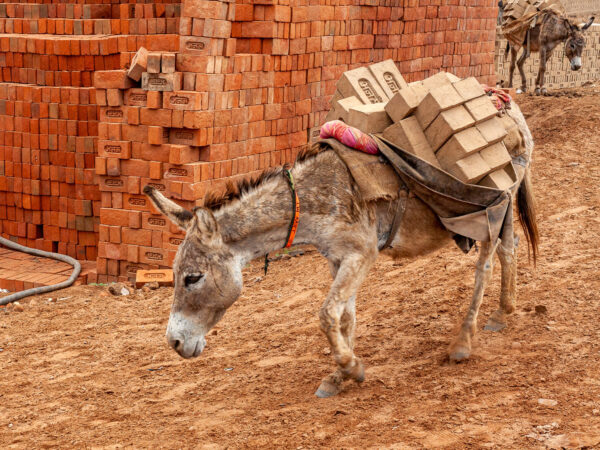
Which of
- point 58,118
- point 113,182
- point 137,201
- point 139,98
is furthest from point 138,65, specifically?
point 58,118

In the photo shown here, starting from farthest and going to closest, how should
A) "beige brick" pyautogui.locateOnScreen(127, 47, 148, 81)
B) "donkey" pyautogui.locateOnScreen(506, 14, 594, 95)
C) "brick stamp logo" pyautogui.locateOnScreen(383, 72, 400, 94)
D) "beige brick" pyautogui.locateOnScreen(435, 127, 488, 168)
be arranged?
"donkey" pyautogui.locateOnScreen(506, 14, 594, 95)
"beige brick" pyautogui.locateOnScreen(127, 47, 148, 81)
"brick stamp logo" pyautogui.locateOnScreen(383, 72, 400, 94)
"beige brick" pyautogui.locateOnScreen(435, 127, 488, 168)

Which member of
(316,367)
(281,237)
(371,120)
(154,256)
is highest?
(371,120)

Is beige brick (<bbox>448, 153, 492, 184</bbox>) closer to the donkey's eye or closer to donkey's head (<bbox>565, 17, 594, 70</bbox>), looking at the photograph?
the donkey's eye

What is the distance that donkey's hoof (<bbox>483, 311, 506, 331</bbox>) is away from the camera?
6.13 metres

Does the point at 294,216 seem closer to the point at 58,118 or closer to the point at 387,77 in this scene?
the point at 387,77

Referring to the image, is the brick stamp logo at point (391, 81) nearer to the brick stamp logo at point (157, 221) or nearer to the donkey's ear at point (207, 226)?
the donkey's ear at point (207, 226)

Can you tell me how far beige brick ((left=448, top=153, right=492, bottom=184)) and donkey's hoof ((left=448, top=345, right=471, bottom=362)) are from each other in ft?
3.74

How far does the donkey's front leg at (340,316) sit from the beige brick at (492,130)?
1.14 meters

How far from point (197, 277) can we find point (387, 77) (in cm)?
283

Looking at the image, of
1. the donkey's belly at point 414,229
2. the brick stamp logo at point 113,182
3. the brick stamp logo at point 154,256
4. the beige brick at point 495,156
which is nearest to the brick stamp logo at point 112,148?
the brick stamp logo at point 113,182

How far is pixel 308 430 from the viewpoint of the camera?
15.2 feet

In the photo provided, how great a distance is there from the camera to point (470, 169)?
525 centimetres

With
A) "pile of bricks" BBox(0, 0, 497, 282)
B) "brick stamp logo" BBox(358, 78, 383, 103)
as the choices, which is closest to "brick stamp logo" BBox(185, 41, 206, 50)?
"pile of bricks" BBox(0, 0, 497, 282)

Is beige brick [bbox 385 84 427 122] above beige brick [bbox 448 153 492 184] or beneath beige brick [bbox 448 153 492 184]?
above
